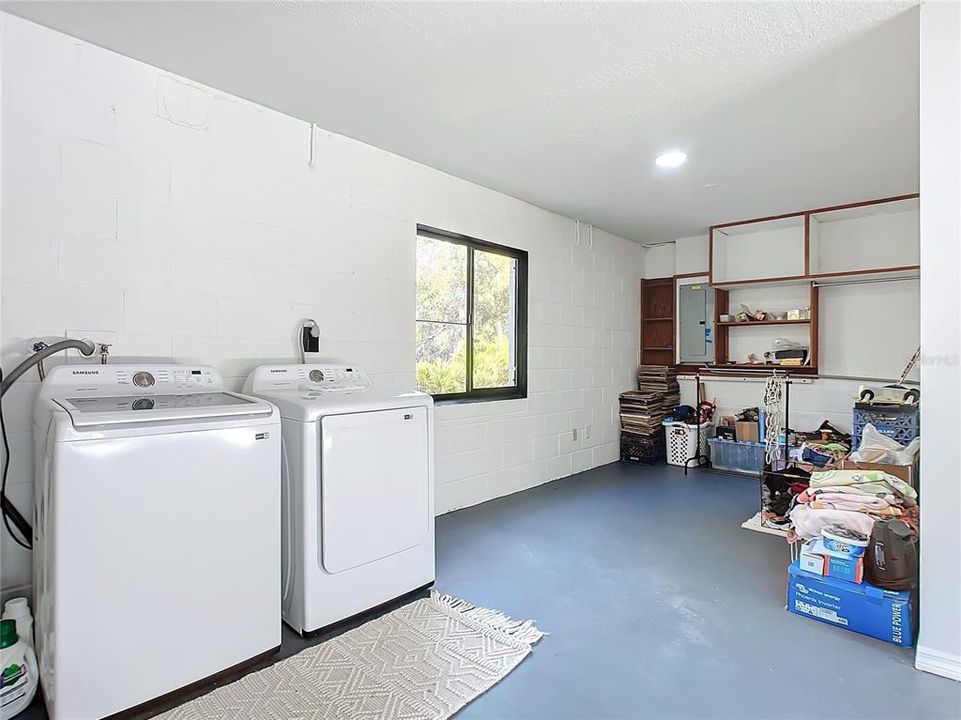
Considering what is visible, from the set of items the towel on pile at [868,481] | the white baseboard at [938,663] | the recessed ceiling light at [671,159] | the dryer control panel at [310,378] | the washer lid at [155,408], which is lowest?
the white baseboard at [938,663]

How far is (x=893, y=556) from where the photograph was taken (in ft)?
7.05

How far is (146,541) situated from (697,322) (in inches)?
202

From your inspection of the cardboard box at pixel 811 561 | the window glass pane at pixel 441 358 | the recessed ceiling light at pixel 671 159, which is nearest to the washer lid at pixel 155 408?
the window glass pane at pixel 441 358

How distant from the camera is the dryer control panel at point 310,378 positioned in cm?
262

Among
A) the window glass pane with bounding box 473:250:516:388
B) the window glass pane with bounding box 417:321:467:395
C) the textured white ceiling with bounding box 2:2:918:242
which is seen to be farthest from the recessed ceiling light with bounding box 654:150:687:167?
the window glass pane with bounding box 417:321:467:395

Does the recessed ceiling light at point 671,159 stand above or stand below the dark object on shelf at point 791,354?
above

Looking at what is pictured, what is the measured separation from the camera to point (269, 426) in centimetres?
204

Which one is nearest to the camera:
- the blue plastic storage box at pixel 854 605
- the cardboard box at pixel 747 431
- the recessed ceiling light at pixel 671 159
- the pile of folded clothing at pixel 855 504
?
the blue plastic storage box at pixel 854 605

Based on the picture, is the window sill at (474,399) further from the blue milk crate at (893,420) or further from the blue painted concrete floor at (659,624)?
the blue milk crate at (893,420)

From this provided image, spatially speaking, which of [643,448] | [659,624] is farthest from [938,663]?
[643,448]

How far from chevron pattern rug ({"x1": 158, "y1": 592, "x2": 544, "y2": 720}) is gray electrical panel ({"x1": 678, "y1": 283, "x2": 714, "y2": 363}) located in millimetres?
3999

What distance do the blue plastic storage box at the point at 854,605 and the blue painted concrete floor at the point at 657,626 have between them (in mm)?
49

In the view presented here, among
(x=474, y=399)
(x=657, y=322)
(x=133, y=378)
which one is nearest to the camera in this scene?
(x=133, y=378)

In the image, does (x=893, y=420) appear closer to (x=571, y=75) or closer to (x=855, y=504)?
(x=855, y=504)
